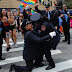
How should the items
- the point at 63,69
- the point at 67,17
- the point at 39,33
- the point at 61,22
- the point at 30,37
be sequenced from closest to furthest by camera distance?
the point at 30,37 → the point at 39,33 → the point at 63,69 → the point at 67,17 → the point at 61,22

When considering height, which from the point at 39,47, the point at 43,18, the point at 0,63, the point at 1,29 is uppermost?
the point at 43,18

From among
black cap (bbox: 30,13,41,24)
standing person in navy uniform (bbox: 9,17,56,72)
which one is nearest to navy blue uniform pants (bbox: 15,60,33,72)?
standing person in navy uniform (bbox: 9,17,56,72)

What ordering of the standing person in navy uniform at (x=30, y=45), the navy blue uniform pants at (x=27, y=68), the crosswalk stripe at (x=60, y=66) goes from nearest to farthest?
the standing person in navy uniform at (x=30, y=45), the navy blue uniform pants at (x=27, y=68), the crosswalk stripe at (x=60, y=66)

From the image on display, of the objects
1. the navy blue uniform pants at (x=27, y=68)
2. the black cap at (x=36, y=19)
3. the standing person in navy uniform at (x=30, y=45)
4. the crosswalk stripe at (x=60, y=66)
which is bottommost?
the crosswalk stripe at (x=60, y=66)

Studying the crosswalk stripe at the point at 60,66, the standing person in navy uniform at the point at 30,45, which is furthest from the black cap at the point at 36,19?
the crosswalk stripe at the point at 60,66

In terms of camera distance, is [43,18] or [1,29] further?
[1,29]

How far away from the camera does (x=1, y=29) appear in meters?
4.50

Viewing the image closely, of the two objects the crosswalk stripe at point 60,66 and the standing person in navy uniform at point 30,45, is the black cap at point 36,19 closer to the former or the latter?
the standing person in navy uniform at point 30,45

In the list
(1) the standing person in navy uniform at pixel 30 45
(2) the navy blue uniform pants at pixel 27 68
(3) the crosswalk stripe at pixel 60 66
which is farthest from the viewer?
(3) the crosswalk stripe at pixel 60 66

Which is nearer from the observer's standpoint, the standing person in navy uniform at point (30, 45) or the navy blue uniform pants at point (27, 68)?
the standing person in navy uniform at point (30, 45)

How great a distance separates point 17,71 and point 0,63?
3.83ft

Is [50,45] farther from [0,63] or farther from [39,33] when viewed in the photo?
[0,63]

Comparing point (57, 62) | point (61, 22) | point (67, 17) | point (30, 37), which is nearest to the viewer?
point (30, 37)

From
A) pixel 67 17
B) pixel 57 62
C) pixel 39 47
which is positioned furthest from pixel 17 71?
pixel 67 17
